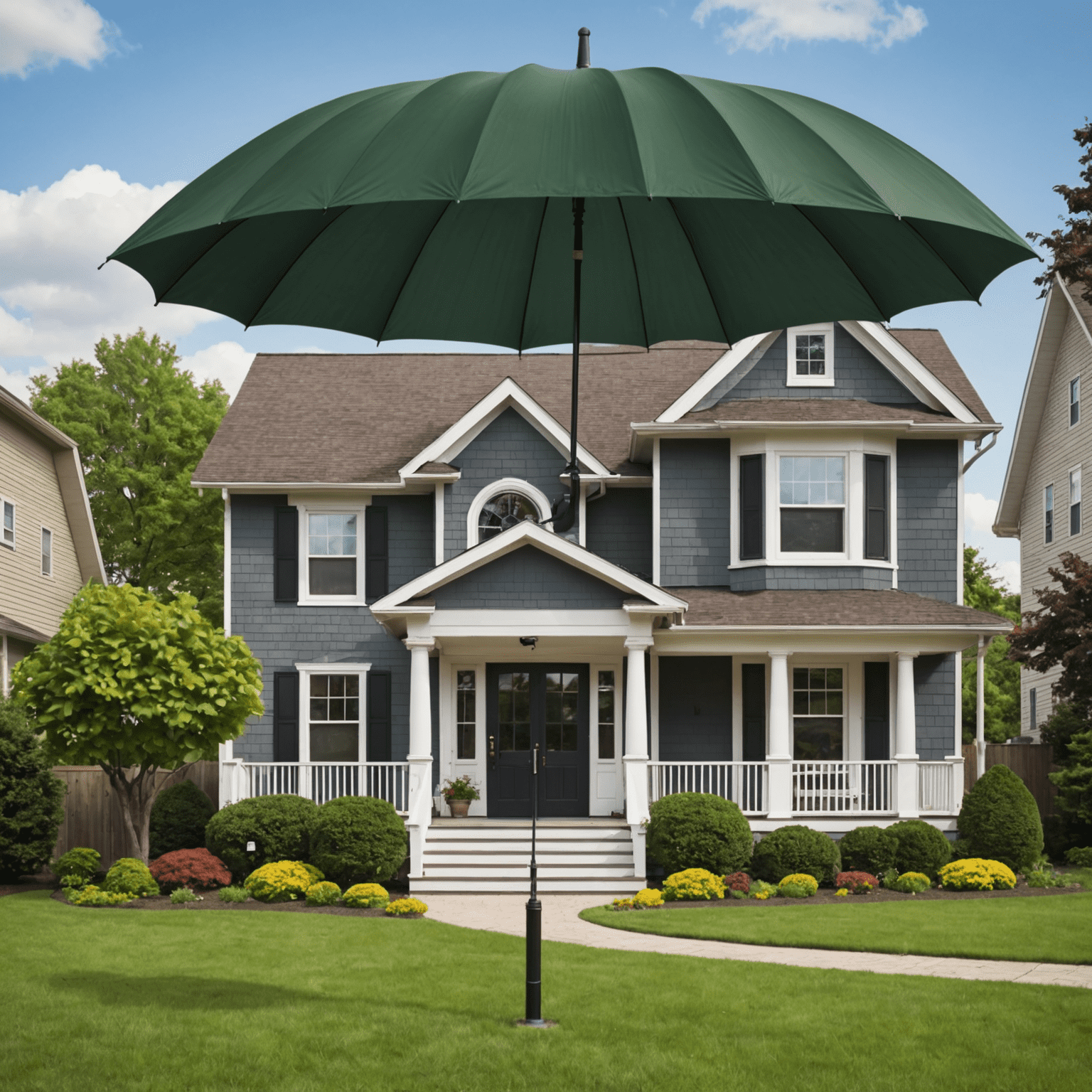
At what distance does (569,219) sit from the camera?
6.56m

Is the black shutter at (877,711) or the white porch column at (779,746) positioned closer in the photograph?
the white porch column at (779,746)

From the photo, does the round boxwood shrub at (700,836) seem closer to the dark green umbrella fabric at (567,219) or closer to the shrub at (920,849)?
the shrub at (920,849)

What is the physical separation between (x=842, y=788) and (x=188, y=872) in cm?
911

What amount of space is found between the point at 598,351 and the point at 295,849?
10144 millimetres

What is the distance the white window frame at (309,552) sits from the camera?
2050 centimetres

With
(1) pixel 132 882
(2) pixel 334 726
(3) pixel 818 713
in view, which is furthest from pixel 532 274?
(2) pixel 334 726

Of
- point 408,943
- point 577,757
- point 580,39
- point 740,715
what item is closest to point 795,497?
point 740,715

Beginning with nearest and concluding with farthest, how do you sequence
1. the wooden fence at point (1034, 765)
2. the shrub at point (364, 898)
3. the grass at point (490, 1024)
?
the grass at point (490, 1024) < the shrub at point (364, 898) < the wooden fence at point (1034, 765)

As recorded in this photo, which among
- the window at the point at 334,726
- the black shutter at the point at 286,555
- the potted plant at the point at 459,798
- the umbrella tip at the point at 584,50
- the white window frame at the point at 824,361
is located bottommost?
the potted plant at the point at 459,798

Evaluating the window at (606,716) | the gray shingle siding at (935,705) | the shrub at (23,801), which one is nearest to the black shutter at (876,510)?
the gray shingle siding at (935,705)

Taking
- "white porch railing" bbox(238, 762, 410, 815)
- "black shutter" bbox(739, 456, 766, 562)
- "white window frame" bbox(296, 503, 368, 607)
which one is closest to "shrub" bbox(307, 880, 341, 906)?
"white porch railing" bbox(238, 762, 410, 815)

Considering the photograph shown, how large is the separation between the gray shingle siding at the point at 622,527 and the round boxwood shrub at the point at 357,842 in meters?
5.84

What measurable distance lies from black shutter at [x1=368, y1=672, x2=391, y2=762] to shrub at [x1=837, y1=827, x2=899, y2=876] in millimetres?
7044

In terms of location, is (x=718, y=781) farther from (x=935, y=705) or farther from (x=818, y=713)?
(x=935, y=705)
